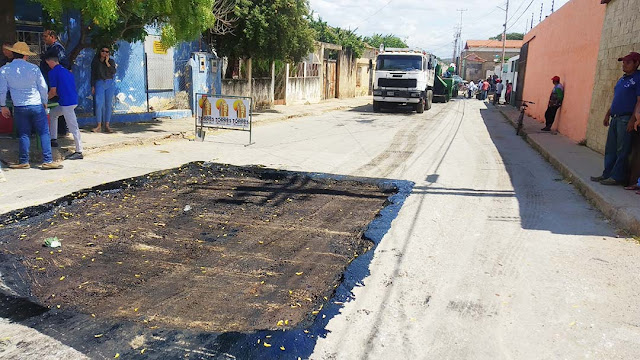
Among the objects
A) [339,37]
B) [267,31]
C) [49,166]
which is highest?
[339,37]

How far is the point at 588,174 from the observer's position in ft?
27.8

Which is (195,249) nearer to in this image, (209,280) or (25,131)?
(209,280)

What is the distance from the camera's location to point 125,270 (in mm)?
4305

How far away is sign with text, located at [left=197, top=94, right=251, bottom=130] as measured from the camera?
11.5 metres

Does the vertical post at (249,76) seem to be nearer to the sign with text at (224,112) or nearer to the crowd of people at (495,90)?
the sign with text at (224,112)

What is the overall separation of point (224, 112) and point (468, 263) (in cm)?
816

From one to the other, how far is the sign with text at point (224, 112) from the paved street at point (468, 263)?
118cm

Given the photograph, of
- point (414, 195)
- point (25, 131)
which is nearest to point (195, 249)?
point (414, 195)

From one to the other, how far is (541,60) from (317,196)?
17.6 metres

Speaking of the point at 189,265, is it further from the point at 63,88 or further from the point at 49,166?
the point at 63,88

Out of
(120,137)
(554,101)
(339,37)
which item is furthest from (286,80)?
(120,137)

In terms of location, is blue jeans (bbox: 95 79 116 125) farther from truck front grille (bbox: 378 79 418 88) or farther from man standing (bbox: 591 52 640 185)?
truck front grille (bbox: 378 79 418 88)

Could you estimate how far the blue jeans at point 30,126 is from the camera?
25.2 ft

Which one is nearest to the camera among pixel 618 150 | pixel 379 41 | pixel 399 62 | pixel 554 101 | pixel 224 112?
pixel 618 150
